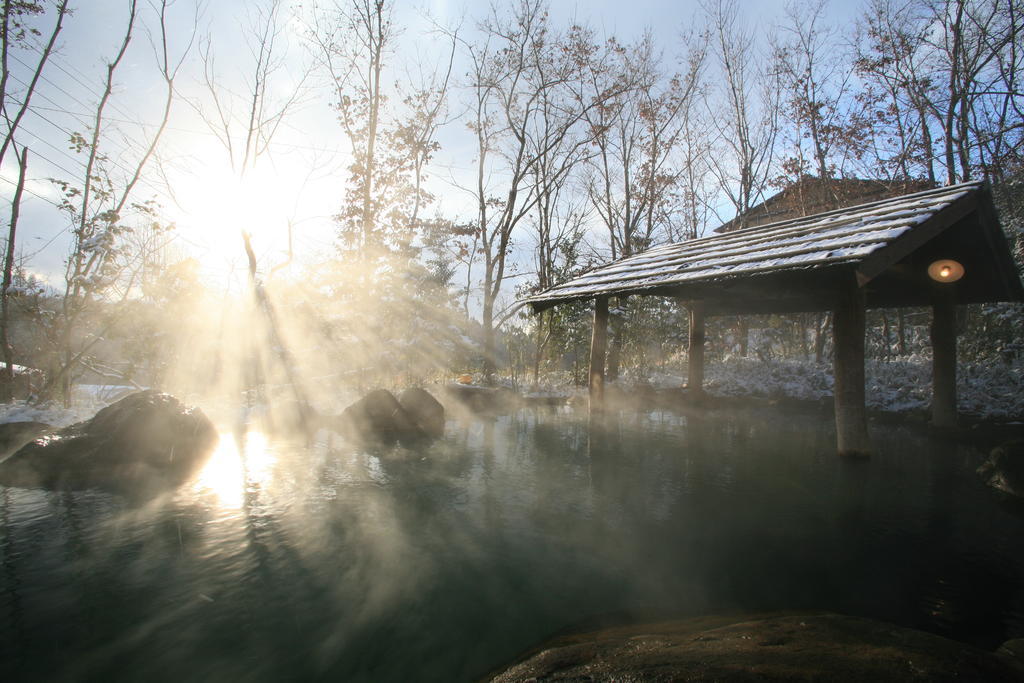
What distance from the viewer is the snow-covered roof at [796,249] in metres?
5.27

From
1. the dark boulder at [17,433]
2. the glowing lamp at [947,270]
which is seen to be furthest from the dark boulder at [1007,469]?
the dark boulder at [17,433]

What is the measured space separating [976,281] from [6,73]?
18.1 metres

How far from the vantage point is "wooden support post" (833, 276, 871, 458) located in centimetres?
565

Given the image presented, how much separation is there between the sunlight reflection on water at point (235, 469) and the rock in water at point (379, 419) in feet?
5.25

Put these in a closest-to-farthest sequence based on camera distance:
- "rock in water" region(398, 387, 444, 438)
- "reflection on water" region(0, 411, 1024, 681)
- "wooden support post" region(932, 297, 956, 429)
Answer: "reflection on water" region(0, 411, 1024, 681) < "wooden support post" region(932, 297, 956, 429) < "rock in water" region(398, 387, 444, 438)

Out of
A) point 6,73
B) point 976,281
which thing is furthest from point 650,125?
point 6,73

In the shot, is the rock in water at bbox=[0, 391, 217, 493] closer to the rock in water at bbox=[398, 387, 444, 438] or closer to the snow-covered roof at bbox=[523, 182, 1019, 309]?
the rock in water at bbox=[398, 387, 444, 438]

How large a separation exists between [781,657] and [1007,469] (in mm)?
5699

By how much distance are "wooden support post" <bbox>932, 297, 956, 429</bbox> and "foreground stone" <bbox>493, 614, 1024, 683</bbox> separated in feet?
27.0

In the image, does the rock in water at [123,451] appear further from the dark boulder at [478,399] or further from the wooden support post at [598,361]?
the wooden support post at [598,361]

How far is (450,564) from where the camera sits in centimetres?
365

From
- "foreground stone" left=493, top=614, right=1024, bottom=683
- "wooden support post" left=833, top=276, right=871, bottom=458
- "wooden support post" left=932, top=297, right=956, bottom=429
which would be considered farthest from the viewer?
"wooden support post" left=932, top=297, right=956, bottom=429

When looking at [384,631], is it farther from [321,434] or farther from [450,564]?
[321,434]

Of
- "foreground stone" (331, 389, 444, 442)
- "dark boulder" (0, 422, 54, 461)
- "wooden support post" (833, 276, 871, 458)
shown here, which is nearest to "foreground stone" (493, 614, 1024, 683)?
"wooden support post" (833, 276, 871, 458)
